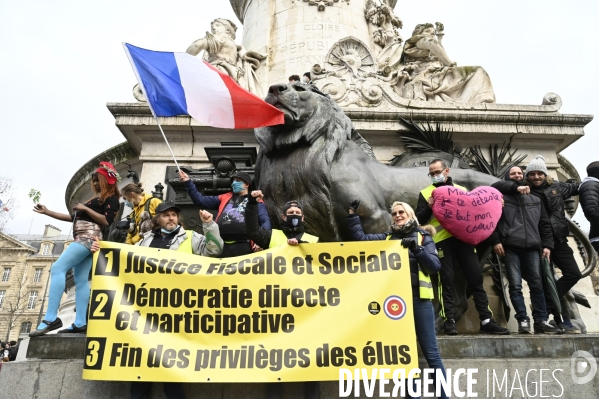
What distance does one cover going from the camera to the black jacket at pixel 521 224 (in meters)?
5.10

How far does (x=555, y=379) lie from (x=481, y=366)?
2.19 ft

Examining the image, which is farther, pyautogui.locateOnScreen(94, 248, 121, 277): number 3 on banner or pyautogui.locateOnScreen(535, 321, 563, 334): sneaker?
pyautogui.locateOnScreen(535, 321, 563, 334): sneaker

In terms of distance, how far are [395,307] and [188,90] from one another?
4.03 m

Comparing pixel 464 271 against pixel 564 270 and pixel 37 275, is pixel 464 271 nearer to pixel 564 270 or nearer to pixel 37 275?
pixel 564 270

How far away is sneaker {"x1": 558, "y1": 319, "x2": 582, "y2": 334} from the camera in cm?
505

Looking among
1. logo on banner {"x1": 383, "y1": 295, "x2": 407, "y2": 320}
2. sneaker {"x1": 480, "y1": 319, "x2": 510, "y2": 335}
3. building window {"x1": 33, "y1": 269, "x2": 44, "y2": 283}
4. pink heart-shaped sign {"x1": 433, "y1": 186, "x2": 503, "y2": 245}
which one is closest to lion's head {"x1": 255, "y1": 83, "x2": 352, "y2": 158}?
pink heart-shaped sign {"x1": 433, "y1": 186, "x2": 503, "y2": 245}

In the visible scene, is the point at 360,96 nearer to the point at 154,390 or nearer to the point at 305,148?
the point at 305,148

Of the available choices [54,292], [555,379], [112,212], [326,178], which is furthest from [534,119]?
[54,292]

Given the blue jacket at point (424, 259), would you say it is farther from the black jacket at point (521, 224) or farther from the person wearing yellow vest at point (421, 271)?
the black jacket at point (521, 224)

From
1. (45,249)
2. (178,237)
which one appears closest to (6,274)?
(45,249)

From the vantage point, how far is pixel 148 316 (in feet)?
13.1

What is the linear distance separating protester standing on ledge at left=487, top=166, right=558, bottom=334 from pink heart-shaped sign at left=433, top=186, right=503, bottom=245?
231mm

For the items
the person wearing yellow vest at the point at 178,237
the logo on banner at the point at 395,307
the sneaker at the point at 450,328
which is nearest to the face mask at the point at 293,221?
the person wearing yellow vest at the point at 178,237

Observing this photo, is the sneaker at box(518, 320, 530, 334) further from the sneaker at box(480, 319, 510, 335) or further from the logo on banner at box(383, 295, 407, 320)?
the logo on banner at box(383, 295, 407, 320)
